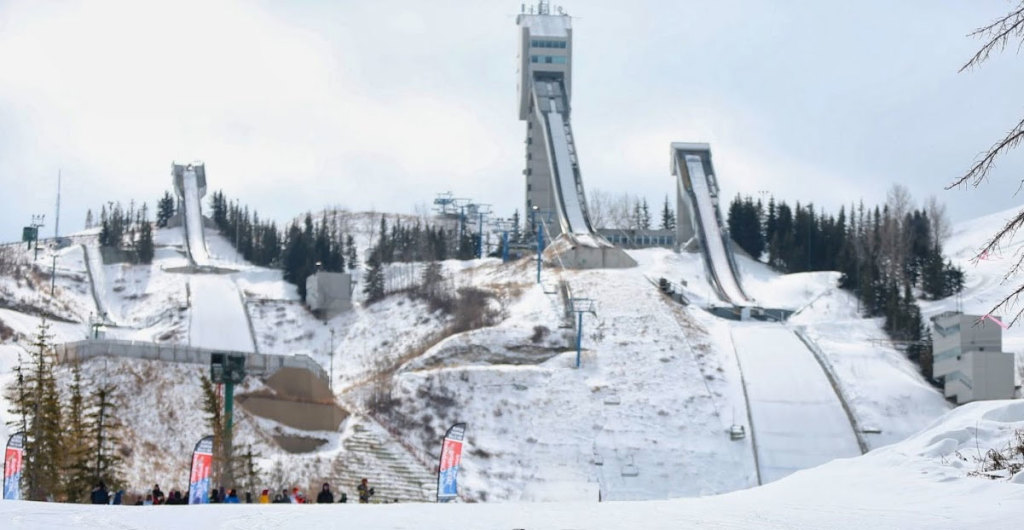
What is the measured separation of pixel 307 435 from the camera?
41.4 meters

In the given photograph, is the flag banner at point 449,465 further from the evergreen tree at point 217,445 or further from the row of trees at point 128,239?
the row of trees at point 128,239

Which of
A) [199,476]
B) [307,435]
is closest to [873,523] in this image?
[199,476]

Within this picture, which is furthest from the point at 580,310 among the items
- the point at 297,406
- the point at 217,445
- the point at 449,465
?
the point at 449,465

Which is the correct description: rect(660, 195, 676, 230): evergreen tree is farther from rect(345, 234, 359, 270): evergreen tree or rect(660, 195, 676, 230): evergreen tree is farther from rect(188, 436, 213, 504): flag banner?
rect(188, 436, 213, 504): flag banner

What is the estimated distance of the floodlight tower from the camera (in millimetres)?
83438

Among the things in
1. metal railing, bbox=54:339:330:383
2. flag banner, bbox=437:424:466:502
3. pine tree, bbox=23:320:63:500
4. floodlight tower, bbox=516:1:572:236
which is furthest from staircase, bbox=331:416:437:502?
floodlight tower, bbox=516:1:572:236

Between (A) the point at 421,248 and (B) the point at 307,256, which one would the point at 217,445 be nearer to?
(B) the point at 307,256

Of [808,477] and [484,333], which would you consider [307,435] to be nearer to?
[484,333]

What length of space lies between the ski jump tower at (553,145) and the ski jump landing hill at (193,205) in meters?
18.0

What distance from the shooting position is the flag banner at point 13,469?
23.6 meters

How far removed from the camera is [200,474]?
24.3 meters

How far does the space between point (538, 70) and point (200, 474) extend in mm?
65003

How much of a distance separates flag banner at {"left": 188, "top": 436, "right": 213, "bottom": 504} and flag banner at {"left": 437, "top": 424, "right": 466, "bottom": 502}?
3958 millimetres

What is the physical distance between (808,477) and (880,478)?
146 cm
